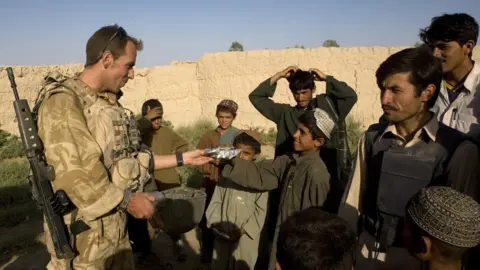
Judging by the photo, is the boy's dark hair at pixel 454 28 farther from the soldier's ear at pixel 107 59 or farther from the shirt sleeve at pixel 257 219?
the soldier's ear at pixel 107 59

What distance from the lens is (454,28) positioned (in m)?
2.21

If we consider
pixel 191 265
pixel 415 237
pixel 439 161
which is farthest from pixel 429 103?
pixel 191 265

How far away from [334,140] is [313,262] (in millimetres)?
2098

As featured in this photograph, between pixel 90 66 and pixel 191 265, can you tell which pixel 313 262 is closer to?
pixel 90 66

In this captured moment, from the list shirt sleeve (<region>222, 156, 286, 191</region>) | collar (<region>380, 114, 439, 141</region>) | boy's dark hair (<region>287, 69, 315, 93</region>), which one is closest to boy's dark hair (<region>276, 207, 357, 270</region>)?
collar (<region>380, 114, 439, 141</region>)

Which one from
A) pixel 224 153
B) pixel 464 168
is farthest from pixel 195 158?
pixel 464 168

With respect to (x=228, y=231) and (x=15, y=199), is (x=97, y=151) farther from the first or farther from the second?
(x=15, y=199)

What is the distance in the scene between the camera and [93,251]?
2002 millimetres

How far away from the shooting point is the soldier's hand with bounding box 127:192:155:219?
1942 millimetres

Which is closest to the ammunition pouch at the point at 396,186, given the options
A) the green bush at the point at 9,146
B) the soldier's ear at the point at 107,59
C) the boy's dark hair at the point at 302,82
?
the soldier's ear at the point at 107,59

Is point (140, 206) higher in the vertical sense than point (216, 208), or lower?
higher

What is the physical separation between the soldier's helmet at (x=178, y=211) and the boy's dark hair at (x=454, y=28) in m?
1.89

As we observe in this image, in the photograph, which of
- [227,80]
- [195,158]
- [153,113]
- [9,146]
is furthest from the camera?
[227,80]

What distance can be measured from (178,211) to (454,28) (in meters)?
2.10
